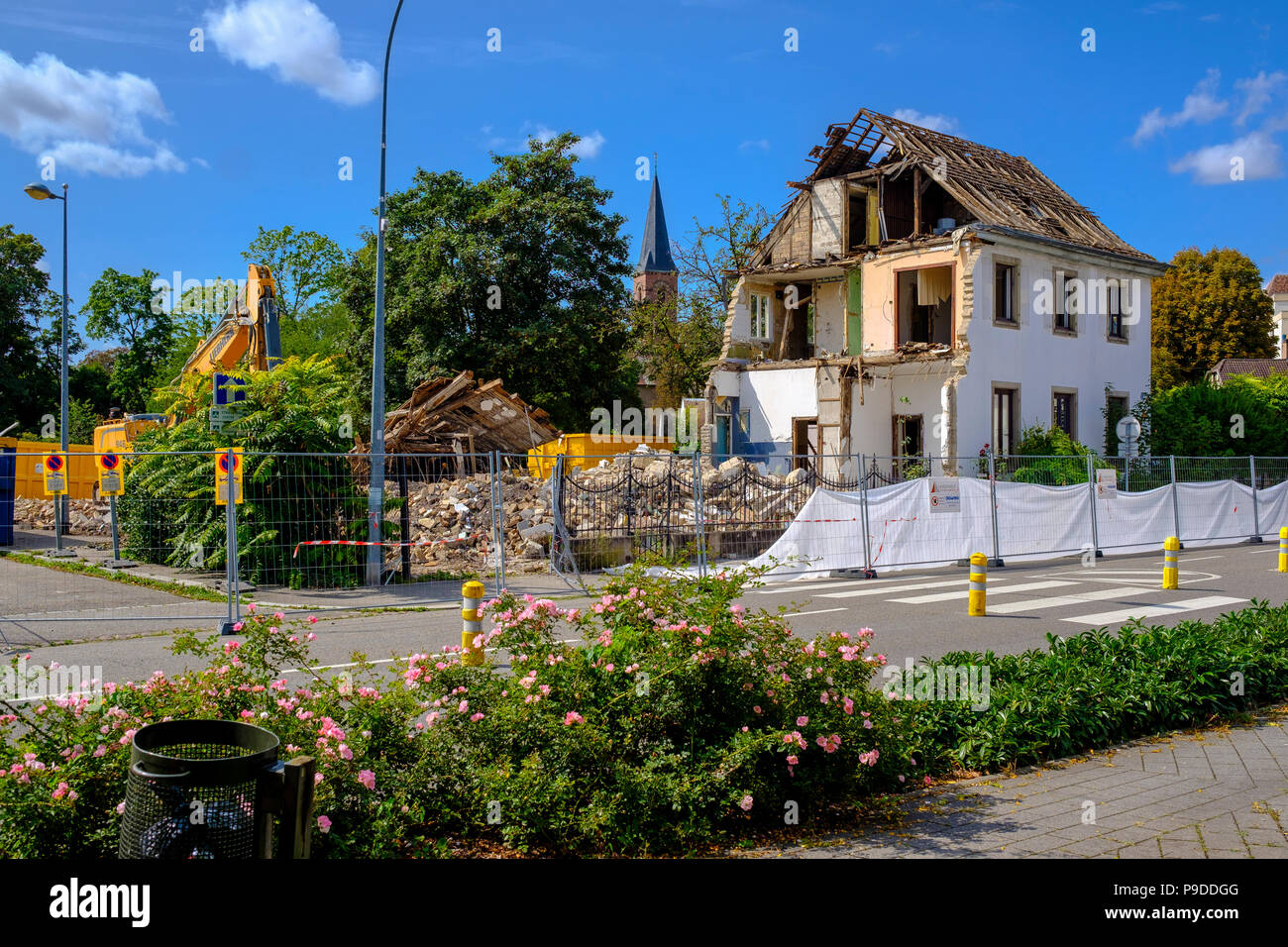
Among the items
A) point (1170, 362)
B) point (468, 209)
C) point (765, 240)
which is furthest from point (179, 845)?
point (1170, 362)

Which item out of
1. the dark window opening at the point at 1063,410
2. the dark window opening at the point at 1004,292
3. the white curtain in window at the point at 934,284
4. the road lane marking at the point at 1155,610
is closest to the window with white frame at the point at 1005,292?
the dark window opening at the point at 1004,292

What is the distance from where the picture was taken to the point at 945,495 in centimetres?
1866

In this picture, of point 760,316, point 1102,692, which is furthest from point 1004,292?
point 1102,692

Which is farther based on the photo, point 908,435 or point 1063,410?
point 908,435

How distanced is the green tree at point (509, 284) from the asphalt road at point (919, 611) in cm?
2251

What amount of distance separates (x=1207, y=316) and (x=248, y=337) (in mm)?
55858

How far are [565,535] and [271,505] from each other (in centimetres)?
446

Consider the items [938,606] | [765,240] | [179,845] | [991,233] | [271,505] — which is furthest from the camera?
[765,240]

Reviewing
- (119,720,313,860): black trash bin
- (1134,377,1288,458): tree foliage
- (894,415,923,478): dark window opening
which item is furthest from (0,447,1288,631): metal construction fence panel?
(119,720,313,860): black trash bin

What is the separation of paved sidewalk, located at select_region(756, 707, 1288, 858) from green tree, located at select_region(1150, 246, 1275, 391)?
191ft

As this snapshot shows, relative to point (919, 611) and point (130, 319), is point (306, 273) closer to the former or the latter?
point (130, 319)

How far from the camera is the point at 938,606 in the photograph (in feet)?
44.7

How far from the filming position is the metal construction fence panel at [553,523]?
14.3 metres
